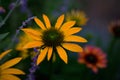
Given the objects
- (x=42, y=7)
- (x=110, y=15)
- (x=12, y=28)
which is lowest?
(x=12, y=28)

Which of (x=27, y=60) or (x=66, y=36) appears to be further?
(x=27, y=60)

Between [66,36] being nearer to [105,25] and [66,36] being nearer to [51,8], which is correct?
[51,8]

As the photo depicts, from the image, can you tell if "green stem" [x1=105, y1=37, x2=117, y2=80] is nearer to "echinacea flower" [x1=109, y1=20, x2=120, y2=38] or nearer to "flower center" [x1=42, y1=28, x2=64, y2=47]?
"echinacea flower" [x1=109, y1=20, x2=120, y2=38]

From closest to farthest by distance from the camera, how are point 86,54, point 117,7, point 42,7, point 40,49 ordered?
point 40,49, point 86,54, point 42,7, point 117,7

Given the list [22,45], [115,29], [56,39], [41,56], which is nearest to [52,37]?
[56,39]

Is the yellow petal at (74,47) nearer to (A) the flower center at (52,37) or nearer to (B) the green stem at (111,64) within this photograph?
(A) the flower center at (52,37)

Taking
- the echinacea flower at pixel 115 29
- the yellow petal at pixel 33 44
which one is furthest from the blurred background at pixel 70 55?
the yellow petal at pixel 33 44

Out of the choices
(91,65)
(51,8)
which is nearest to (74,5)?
(51,8)

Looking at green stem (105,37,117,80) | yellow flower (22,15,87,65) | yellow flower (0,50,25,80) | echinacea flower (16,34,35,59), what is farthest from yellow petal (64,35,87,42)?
green stem (105,37,117,80)
